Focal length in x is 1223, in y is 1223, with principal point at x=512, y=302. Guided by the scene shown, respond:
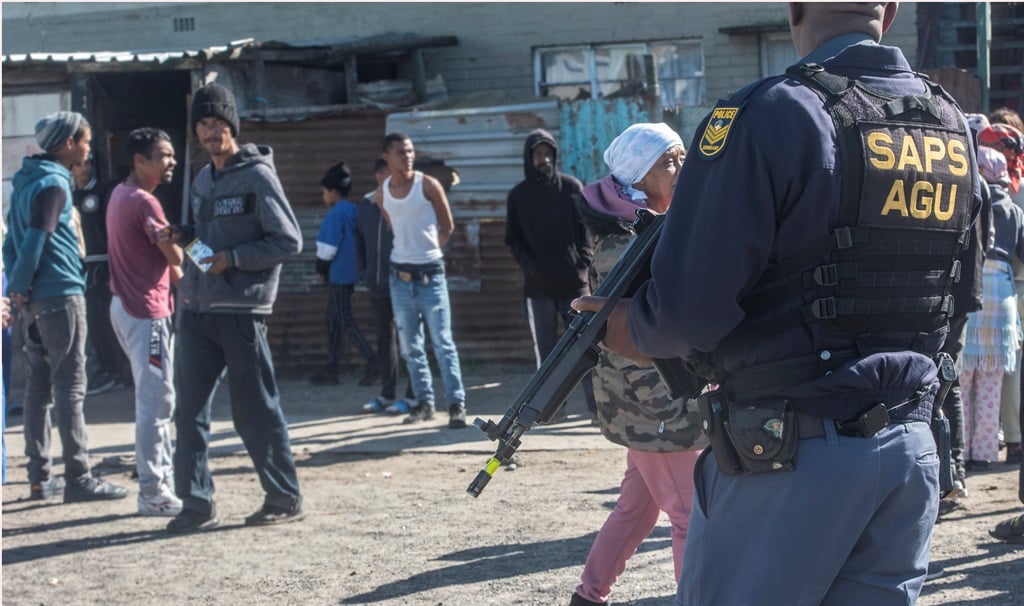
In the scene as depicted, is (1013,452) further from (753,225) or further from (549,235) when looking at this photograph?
(753,225)

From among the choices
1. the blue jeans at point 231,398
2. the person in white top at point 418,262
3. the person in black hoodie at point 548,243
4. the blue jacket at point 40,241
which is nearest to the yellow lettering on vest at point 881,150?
the blue jeans at point 231,398

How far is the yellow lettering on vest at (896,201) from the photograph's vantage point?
97.3 inches

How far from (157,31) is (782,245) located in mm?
13487

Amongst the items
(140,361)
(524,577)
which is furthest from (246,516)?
(524,577)

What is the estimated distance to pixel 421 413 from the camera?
8945 mm

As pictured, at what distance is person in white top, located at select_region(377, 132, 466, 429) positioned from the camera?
28.2 ft

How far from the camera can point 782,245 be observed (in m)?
2.46

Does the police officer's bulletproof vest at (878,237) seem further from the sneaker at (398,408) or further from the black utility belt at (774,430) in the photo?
the sneaker at (398,408)

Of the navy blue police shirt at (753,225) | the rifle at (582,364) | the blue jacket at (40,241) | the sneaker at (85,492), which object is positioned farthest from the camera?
the sneaker at (85,492)

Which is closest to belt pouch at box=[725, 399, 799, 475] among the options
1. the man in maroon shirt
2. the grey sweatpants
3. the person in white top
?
the man in maroon shirt

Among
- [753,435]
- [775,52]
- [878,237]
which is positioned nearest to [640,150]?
[878,237]

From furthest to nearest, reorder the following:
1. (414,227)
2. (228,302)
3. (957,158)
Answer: (414,227) < (228,302) < (957,158)

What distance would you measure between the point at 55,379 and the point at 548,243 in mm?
3273

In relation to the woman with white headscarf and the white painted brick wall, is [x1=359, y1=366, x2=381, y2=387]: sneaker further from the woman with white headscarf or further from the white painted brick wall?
the woman with white headscarf
